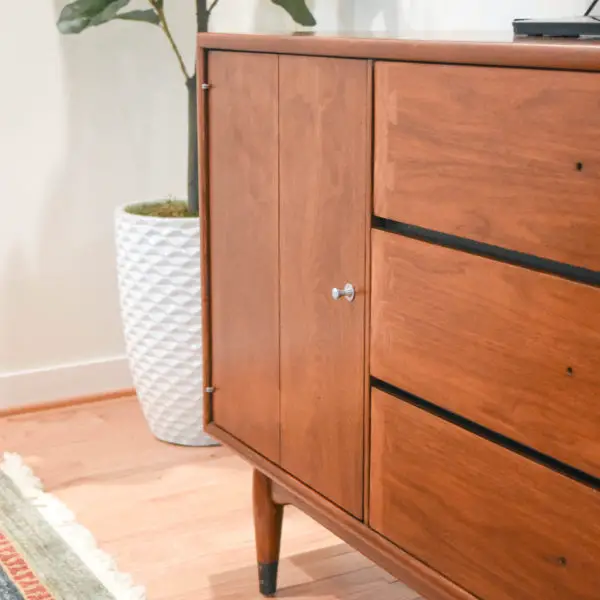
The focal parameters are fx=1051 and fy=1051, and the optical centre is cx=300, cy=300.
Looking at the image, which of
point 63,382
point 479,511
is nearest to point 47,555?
point 63,382

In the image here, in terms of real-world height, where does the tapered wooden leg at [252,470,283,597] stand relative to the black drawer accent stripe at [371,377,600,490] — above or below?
below

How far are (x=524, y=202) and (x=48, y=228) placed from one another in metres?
1.72

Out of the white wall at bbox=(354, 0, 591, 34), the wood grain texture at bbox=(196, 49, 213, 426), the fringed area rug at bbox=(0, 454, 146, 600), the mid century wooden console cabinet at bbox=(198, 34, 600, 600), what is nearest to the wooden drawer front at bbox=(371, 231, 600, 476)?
the mid century wooden console cabinet at bbox=(198, 34, 600, 600)

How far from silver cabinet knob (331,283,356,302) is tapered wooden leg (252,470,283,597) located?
0.46m

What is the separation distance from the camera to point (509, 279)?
3.32 feet

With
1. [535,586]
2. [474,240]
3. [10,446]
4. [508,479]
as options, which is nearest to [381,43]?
[474,240]

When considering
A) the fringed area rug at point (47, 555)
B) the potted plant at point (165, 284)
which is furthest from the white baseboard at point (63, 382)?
the fringed area rug at point (47, 555)

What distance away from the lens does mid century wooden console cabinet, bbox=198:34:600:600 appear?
3.14ft

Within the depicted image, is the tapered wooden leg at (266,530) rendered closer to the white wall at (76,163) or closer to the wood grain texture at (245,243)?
the wood grain texture at (245,243)

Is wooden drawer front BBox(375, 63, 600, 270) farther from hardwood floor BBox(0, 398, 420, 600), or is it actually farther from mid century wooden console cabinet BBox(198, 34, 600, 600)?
hardwood floor BBox(0, 398, 420, 600)

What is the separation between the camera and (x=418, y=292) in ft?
3.73

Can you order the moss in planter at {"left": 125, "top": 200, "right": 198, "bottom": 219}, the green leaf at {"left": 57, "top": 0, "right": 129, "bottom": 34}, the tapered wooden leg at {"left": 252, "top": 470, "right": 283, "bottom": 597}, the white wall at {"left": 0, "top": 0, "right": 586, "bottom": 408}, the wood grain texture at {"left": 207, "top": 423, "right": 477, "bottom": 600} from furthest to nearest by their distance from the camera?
the white wall at {"left": 0, "top": 0, "right": 586, "bottom": 408}, the moss in planter at {"left": 125, "top": 200, "right": 198, "bottom": 219}, the green leaf at {"left": 57, "top": 0, "right": 129, "bottom": 34}, the tapered wooden leg at {"left": 252, "top": 470, "right": 283, "bottom": 597}, the wood grain texture at {"left": 207, "top": 423, "right": 477, "bottom": 600}

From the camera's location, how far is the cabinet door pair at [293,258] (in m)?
1.25

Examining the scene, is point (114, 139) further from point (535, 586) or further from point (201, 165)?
point (535, 586)
